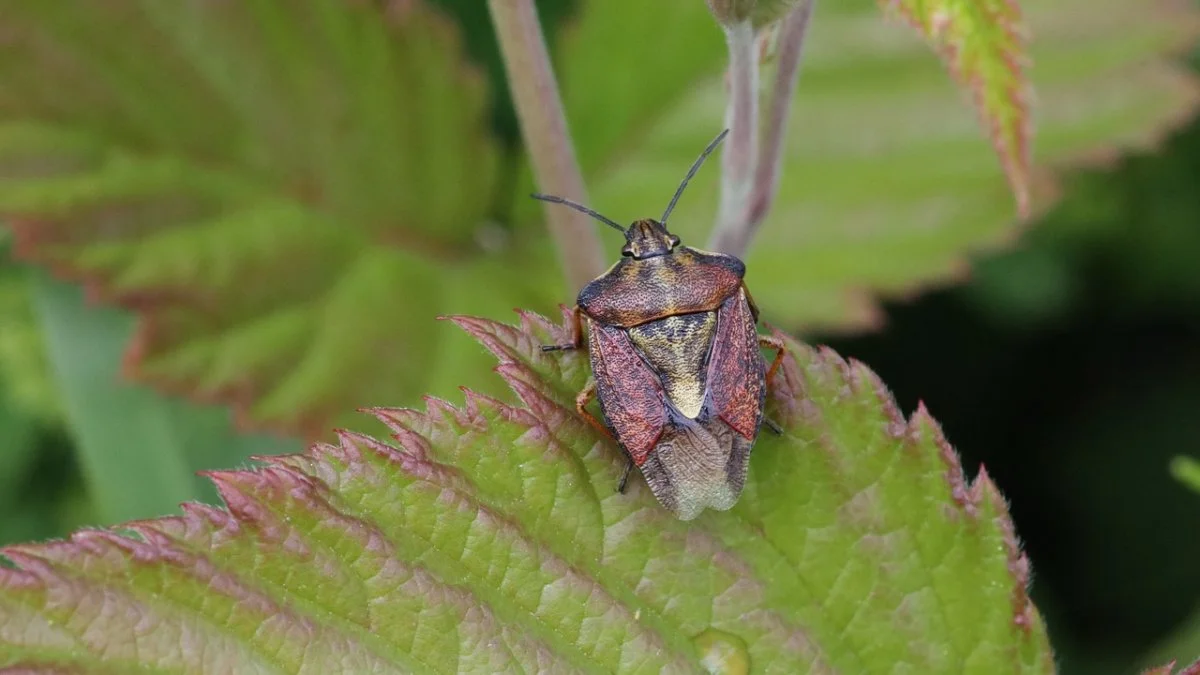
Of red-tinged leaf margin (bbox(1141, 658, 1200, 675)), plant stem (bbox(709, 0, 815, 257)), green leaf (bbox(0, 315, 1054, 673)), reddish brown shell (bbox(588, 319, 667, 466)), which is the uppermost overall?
plant stem (bbox(709, 0, 815, 257))

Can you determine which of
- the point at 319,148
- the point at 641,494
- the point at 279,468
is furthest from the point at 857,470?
the point at 319,148

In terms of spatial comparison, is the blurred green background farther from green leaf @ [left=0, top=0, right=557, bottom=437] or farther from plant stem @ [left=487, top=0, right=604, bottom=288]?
plant stem @ [left=487, top=0, right=604, bottom=288]

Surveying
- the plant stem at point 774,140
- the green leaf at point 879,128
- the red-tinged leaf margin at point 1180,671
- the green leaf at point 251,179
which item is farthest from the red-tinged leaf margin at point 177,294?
the red-tinged leaf margin at point 1180,671

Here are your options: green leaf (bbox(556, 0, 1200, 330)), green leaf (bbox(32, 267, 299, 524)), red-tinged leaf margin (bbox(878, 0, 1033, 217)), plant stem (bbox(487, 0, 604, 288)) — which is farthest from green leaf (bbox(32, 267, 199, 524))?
red-tinged leaf margin (bbox(878, 0, 1033, 217))

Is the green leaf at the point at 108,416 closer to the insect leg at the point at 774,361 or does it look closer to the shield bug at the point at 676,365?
the shield bug at the point at 676,365

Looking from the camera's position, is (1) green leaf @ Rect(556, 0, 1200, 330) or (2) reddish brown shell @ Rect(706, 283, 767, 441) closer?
(2) reddish brown shell @ Rect(706, 283, 767, 441)
